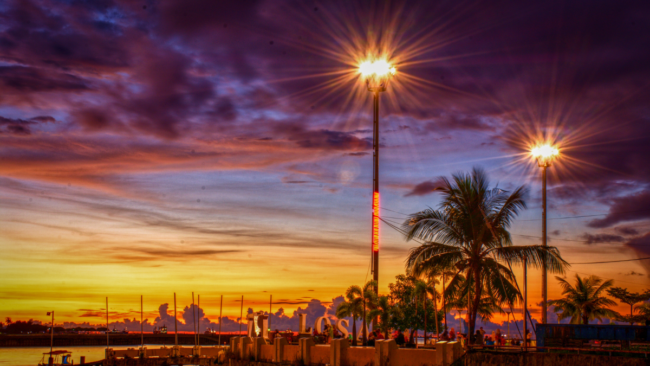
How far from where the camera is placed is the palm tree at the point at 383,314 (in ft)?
124

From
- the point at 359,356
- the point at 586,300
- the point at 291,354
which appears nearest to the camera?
the point at 359,356

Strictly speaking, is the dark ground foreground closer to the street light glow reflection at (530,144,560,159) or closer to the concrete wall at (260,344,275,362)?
the concrete wall at (260,344,275,362)

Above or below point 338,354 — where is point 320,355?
below

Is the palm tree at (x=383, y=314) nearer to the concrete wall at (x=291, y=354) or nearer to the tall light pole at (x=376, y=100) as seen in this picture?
the tall light pole at (x=376, y=100)

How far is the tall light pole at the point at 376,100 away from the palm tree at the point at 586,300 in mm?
20548

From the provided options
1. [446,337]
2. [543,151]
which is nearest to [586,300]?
[543,151]

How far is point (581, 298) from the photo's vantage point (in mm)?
46344

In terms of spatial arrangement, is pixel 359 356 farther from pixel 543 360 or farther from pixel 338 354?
pixel 543 360

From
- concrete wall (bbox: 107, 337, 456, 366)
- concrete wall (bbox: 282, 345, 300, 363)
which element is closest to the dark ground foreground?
concrete wall (bbox: 107, 337, 456, 366)

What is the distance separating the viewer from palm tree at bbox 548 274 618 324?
45781 millimetres

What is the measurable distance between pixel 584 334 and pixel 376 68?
59.7 ft

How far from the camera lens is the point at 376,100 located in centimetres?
3531

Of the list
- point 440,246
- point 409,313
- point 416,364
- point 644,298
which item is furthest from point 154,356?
point 644,298

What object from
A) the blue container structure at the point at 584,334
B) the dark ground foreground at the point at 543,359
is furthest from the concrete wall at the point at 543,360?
the blue container structure at the point at 584,334
